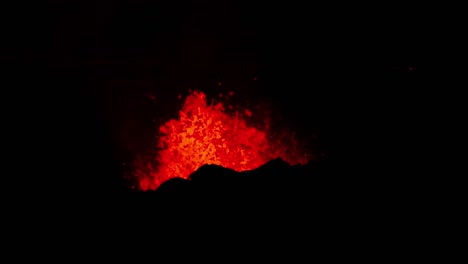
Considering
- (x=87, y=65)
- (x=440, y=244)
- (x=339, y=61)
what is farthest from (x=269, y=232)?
(x=87, y=65)

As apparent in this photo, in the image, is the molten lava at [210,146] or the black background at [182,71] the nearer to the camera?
the black background at [182,71]

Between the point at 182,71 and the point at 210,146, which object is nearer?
the point at 210,146

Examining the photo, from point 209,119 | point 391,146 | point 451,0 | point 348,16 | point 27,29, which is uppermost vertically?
point 451,0

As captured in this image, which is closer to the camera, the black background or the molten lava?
the black background

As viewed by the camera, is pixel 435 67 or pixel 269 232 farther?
pixel 435 67

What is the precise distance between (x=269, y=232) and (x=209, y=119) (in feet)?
14.9

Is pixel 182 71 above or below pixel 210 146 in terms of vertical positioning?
above

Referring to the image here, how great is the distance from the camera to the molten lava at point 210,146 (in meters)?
7.80

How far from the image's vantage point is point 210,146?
7.97 m

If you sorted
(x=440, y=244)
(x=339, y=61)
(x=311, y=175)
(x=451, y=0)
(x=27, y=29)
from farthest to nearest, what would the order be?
(x=339, y=61) → (x=27, y=29) → (x=451, y=0) → (x=311, y=175) → (x=440, y=244)

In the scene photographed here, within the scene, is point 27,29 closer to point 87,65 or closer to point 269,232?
point 87,65

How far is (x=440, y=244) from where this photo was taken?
3877 mm

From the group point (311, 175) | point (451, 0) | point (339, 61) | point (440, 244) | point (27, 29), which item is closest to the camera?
point (440, 244)

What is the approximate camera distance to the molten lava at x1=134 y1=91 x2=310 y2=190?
7805 mm
